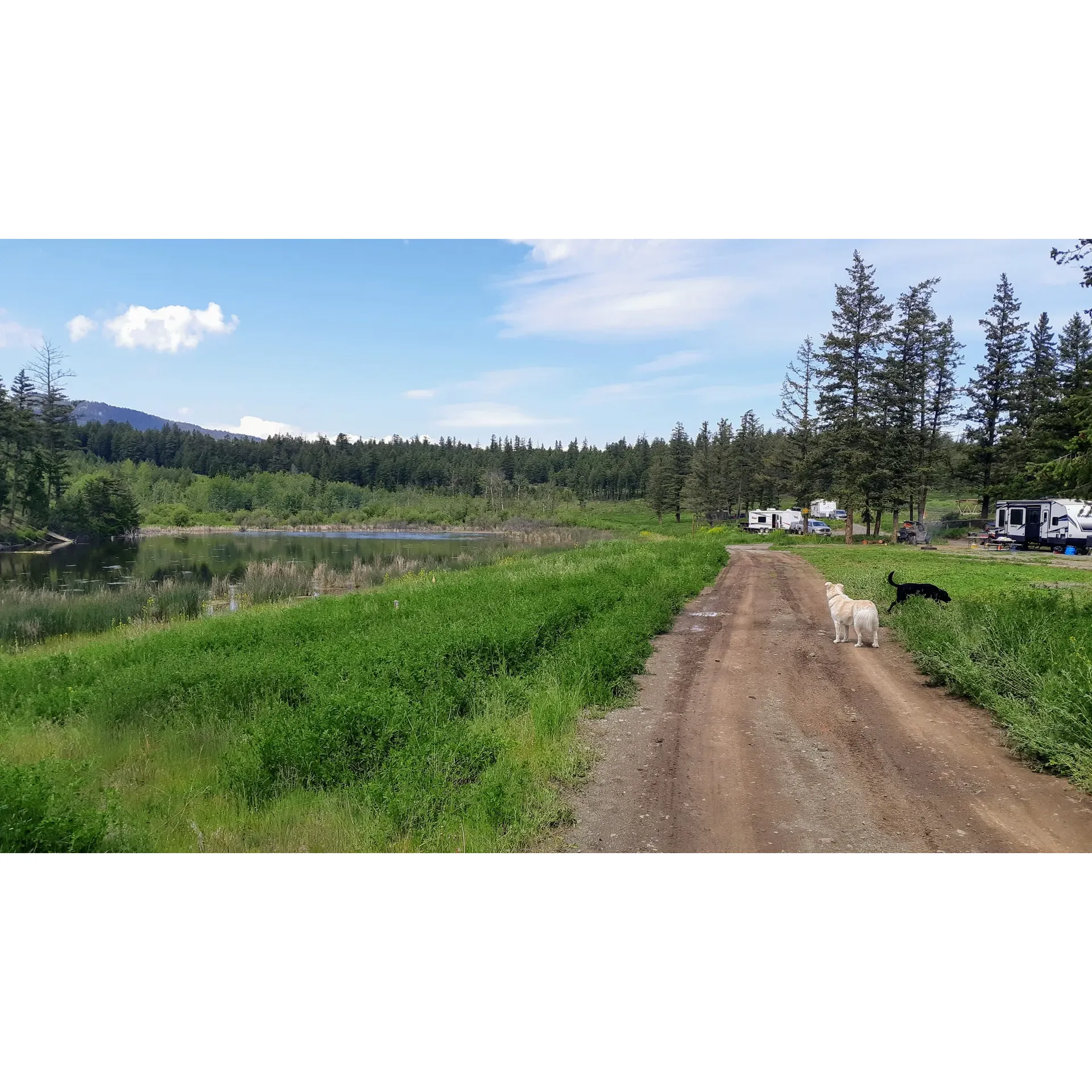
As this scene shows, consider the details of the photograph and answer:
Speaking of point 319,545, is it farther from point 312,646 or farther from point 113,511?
point 312,646

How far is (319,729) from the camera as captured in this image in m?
6.54

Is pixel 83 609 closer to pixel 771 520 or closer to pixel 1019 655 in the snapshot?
pixel 1019 655

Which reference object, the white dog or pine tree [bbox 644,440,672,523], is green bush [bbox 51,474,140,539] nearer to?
the white dog

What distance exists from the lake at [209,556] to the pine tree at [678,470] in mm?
27796

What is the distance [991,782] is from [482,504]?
364 ft

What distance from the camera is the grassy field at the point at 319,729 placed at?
5.01m

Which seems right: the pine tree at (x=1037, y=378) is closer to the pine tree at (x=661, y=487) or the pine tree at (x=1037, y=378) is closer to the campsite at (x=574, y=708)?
the campsite at (x=574, y=708)

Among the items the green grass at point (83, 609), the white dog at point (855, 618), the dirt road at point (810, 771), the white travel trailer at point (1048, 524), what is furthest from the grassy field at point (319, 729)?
the white travel trailer at point (1048, 524)

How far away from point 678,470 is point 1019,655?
8059cm

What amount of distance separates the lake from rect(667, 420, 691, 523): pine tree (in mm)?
27796

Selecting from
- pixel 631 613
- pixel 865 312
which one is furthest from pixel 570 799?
pixel 865 312

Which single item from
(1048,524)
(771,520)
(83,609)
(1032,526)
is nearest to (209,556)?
(83,609)

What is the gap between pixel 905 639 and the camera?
10906 millimetres

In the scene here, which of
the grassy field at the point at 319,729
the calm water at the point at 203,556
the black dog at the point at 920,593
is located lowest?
the calm water at the point at 203,556
